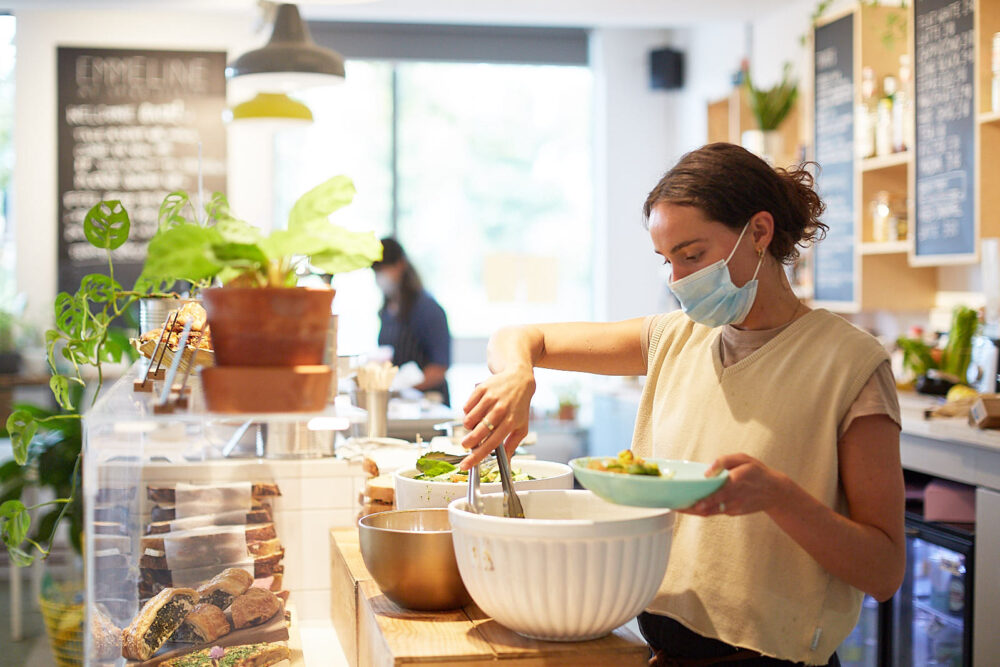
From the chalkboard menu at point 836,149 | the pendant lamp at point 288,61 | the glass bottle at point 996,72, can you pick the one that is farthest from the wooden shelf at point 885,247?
the pendant lamp at point 288,61

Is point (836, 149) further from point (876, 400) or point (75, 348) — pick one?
point (75, 348)

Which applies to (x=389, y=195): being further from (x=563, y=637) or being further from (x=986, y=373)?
(x=563, y=637)

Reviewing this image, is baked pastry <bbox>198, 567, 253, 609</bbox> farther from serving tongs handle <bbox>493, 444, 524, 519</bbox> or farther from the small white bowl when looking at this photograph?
serving tongs handle <bbox>493, 444, 524, 519</bbox>

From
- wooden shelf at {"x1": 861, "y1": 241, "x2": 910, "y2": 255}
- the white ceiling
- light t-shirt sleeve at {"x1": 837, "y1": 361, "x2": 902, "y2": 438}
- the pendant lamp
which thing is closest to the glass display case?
light t-shirt sleeve at {"x1": 837, "y1": 361, "x2": 902, "y2": 438}

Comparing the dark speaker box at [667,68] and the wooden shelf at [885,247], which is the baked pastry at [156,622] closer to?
the wooden shelf at [885,247]

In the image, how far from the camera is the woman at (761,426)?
1260 millimetres

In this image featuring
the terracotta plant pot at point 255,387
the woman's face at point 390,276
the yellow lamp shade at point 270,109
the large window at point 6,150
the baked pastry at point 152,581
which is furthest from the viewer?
the large window at point 6,150

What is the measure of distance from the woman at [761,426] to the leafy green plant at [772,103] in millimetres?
3522

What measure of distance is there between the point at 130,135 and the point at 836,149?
12.1ft

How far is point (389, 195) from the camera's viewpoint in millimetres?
6176

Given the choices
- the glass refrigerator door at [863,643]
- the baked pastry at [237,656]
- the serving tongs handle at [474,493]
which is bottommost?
the glass refrigerator door at [863,643]

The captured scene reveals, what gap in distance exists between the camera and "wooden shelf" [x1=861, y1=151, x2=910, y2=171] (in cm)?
388

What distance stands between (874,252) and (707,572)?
3.10 meters

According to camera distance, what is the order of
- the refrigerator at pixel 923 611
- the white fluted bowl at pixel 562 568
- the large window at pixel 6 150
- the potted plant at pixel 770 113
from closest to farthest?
the white fluted bowl at pixel 562 568 < the refrigerator at pixel 923 611 < the potted plant at pixel 770 113 < the large window at pixel 6 150
